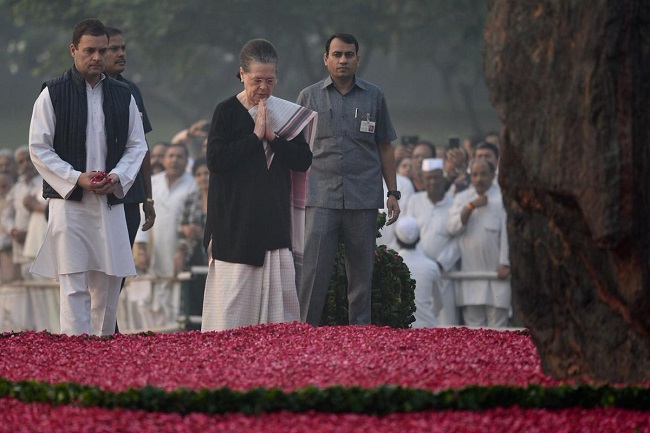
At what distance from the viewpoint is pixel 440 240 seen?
634 inches

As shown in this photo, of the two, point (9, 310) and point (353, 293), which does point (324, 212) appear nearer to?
point (353, 293)

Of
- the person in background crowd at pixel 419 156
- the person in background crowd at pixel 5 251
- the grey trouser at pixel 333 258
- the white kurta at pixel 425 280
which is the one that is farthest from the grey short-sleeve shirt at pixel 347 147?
the person in background crowd at pixel 5 251

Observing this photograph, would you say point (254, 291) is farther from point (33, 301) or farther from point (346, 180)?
point (33, 301)

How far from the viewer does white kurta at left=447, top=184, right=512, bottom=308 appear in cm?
1545

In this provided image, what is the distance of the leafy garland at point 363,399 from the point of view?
6559 millimetres

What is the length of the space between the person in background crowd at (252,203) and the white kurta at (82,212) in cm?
64

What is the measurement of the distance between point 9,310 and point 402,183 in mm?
5195

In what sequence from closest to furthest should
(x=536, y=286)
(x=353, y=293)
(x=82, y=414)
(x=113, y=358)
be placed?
(x=82, y=414)
(x=536, y=286)
(x=113, y=358)
(x=353, y=293)

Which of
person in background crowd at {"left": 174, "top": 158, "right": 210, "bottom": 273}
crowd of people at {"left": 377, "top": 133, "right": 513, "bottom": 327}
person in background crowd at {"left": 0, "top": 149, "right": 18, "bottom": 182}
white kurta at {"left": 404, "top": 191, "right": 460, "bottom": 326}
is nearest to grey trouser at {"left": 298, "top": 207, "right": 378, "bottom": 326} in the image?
crowd of people at {"left": 377, "top": 133, "right": 513, "bottom": 327}

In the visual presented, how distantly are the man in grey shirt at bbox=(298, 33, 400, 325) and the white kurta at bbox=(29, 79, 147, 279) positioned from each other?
5.41ft

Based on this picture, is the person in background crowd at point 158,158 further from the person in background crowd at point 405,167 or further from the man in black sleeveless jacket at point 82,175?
the man in black sleeveless jacket at point 82,175

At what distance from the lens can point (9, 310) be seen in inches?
739

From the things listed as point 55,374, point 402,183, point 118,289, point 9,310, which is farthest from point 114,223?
point 9,310

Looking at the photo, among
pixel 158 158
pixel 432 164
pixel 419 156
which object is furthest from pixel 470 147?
pixel 158 158
